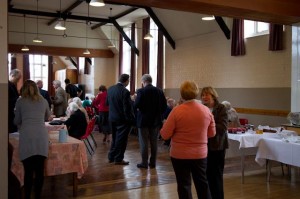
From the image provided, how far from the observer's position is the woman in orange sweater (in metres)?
2.87

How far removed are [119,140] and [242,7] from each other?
2.76 meters

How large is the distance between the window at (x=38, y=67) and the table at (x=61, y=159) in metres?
14.8

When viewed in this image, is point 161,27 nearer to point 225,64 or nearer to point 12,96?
point 225,64

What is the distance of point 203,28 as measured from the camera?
9.33 m

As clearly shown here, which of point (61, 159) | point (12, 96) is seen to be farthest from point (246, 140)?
point (12, 96)

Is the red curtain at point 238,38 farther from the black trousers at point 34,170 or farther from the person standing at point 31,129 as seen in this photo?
the black trousers at point 34,170

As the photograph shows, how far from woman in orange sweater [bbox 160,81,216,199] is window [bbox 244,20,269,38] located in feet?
17.0

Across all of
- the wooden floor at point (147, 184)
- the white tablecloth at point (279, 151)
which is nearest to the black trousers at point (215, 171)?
the wooden floor at point (147, 184)

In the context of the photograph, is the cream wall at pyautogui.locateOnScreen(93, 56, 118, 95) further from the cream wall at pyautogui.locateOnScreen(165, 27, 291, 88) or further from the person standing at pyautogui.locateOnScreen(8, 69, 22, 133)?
the person standing at pyautogui.locateOnScreen(8, 69, 22, 133)

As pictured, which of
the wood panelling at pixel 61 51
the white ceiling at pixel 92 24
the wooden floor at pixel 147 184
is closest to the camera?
the wooden floor at pixel 147 184

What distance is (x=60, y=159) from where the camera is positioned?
3.94 m

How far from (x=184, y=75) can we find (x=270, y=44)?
11.1 ft

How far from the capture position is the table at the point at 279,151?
13.7 ft

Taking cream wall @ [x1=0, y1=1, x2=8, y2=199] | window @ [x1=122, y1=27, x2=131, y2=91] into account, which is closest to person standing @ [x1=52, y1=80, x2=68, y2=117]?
cream wall @ [x1=0, y1=1, x2=8, y2=199]
